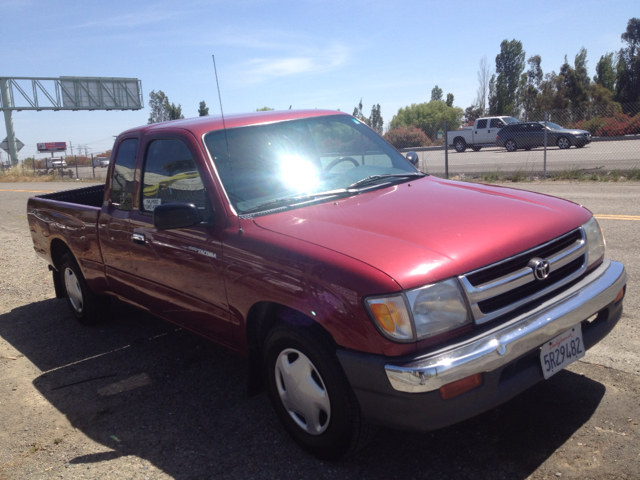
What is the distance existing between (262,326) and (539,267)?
59.1 inches

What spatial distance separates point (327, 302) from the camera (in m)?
2.60

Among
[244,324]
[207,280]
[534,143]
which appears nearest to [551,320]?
[244,324]

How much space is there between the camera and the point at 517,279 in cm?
270

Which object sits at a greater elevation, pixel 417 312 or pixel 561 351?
pixel 417 312

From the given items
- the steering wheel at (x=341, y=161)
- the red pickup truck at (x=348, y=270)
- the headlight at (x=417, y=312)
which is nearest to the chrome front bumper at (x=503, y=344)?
the red pickup truck at (x=348, y=270)

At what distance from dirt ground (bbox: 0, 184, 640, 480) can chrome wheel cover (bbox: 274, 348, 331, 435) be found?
22 cm

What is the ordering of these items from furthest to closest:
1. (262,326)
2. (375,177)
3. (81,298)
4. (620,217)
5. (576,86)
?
(576,86) → (620,217) → (81,298) → (375,177) → (262,326)

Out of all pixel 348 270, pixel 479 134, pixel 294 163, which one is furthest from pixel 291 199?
pixel 479 134

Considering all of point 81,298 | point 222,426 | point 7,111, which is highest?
point 7,111

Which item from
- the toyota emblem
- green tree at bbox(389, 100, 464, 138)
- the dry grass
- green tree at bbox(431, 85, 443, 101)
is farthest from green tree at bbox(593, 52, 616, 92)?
the toyota emblem

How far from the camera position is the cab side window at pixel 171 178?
144 inches

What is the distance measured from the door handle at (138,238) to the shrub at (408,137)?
2061 cm

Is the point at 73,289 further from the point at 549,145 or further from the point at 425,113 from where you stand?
the point at 425,113

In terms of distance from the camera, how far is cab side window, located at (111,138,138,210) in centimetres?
438
